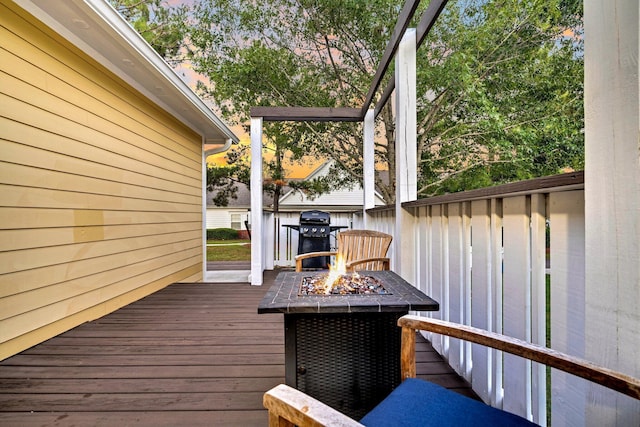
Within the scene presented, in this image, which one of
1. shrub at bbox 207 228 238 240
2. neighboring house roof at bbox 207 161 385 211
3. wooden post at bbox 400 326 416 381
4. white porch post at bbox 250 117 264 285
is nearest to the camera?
wooden post at bbox 400 326 416 381

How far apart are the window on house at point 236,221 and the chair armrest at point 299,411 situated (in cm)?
1933

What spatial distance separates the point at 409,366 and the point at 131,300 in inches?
147

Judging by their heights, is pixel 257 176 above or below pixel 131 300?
above

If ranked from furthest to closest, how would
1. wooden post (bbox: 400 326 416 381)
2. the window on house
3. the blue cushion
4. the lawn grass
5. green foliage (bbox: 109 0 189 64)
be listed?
the window on house < the lawn grass < green foliage (bbox: 109 0 189 64) < wooden post (bbox: 400 326 416 381) < the blue cushion

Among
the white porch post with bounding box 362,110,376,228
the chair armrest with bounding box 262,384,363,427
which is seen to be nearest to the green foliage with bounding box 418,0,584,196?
the white porch post with bounding box 362,110,376,228

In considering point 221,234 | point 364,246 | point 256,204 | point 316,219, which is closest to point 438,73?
point 316,219

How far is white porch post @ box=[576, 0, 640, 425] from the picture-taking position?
0.75 meters

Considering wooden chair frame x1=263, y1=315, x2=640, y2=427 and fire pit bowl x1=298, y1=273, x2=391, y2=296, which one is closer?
wooden chair frame x1=263, y1=315, x2=640, y2=427

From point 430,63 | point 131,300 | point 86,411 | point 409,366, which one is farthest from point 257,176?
point 430,63

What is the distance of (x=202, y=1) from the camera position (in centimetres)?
845

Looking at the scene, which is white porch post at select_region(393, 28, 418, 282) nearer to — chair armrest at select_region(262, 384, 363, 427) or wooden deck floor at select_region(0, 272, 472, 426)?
wooden deck floor at select_region(0, 272, 472, 426)

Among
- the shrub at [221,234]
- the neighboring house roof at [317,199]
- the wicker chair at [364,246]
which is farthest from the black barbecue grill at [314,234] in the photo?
the shrub at [221,234]

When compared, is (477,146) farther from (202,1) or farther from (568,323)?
(568,323)

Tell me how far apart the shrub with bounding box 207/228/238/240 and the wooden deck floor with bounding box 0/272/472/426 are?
598 inches
